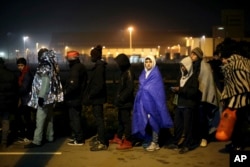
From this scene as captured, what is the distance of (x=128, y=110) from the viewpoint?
8.16m

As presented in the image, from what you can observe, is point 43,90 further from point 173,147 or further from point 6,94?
point 173,147

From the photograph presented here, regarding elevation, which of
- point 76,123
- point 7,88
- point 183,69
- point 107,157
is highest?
point 183,69

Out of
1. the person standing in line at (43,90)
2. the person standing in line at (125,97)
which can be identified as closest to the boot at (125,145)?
the person standing in line at (125,97)

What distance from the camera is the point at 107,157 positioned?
293 inches

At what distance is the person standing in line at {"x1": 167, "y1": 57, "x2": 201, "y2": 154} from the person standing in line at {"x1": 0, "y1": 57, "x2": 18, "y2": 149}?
3.24 metres

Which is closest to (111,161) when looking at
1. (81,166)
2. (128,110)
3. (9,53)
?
(81,166)

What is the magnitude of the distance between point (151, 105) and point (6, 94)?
289cm

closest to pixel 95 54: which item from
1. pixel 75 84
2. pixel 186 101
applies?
pixel 75 84

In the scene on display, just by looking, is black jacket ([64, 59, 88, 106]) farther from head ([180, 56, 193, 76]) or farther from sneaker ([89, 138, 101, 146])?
head ([180, 56, 193, 76])

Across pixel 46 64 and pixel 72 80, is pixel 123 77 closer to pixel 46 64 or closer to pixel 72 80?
pixel 72 80

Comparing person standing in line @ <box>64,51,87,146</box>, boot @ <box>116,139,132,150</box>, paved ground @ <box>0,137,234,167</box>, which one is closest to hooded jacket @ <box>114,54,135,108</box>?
boot @ <box>116,139,132,150</box>

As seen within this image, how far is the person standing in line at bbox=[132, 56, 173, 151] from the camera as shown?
309 inches

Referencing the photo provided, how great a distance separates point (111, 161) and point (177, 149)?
4.93 ft

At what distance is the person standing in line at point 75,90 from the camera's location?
8.17m
